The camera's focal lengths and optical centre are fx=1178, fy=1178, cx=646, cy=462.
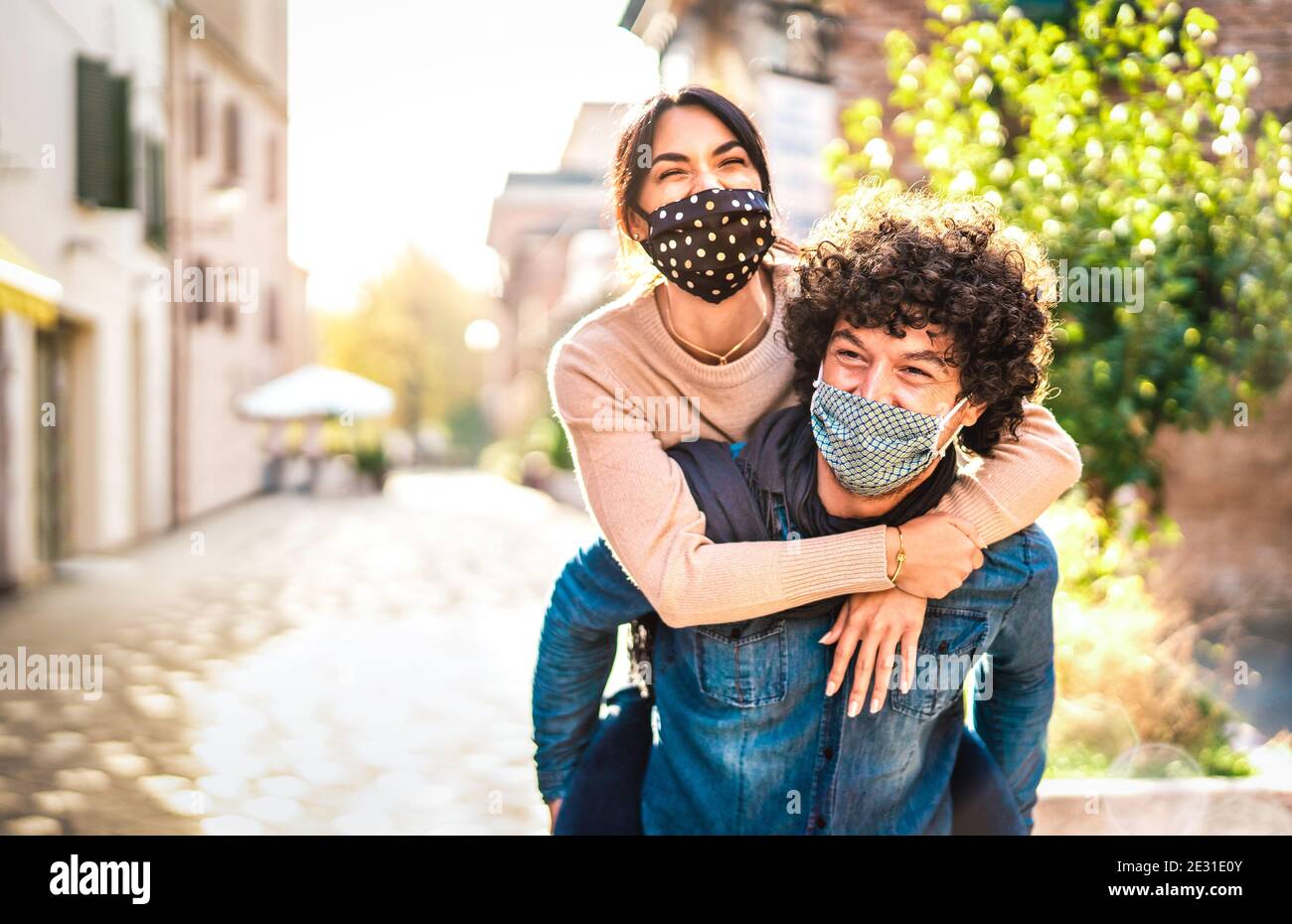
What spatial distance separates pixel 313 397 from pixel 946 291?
77.5ft

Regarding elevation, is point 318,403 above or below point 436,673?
above

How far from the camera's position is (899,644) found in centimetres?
225

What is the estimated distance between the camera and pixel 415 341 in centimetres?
4334

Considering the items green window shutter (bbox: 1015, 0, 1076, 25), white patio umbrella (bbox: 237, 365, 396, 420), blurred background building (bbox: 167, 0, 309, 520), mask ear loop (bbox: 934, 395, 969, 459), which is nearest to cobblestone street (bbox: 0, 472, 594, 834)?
mask ear loop (bbox: 934, 395, 969, 459)

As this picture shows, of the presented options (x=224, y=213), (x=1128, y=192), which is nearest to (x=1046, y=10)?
(x=1128, y=192)

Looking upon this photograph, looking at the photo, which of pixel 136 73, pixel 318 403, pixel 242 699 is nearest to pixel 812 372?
pixel 242 699

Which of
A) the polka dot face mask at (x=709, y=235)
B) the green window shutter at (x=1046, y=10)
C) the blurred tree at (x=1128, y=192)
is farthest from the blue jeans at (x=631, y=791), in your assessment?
the green window shutter at (x=1046, y=10)

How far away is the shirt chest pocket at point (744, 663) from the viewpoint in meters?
2.16

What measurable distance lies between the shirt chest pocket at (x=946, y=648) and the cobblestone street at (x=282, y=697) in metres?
2.86

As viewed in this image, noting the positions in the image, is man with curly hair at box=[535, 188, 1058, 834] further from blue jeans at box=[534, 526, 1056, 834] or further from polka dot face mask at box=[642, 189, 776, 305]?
polka dot face mask at box=[642, 189, 776, 305]

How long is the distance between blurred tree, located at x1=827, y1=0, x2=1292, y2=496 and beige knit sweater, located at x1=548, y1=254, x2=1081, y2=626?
3345 millimetres

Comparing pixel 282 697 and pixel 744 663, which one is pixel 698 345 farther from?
pixel 282 697
